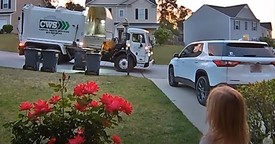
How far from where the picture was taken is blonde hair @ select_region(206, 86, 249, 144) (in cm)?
305

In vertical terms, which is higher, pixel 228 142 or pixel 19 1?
pixel 19 1

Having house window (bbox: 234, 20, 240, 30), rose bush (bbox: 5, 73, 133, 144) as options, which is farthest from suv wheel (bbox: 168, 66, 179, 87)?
house window (bbox: 234, 20, 240, 30)

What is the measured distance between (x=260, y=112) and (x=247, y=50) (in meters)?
5.19

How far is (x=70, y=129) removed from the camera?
4301 millimetres

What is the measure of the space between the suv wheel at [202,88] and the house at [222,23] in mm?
42013

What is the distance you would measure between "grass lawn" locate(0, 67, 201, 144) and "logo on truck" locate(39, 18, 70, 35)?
701 centimetres

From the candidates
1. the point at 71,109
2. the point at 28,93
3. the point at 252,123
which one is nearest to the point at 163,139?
the point at 252,123

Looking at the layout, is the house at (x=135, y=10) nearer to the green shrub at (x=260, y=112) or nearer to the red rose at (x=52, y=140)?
the green shrub at (x=260, y=112)

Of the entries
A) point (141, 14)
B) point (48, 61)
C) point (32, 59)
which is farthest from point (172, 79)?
point (141, 14)

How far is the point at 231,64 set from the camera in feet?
32.6

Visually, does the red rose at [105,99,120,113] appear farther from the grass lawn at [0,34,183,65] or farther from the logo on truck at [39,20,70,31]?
the grass lawn at [0,34,183,65]

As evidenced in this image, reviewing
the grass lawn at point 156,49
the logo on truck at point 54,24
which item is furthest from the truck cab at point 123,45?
the grass lawn at point 156,49

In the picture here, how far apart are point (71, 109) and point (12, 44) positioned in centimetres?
3115

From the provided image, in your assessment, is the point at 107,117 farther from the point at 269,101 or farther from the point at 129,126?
the point at 129,126
